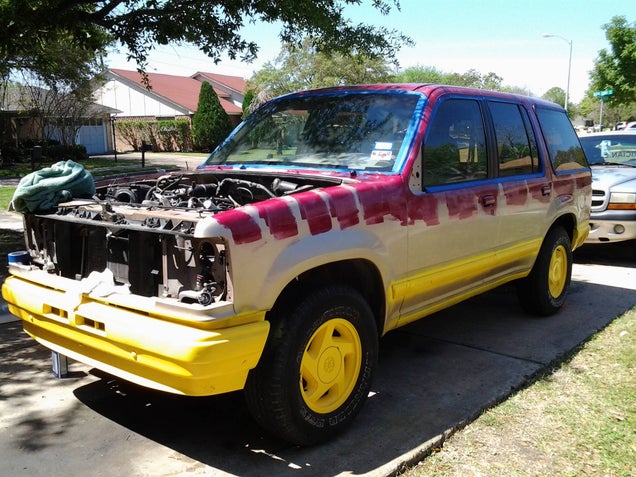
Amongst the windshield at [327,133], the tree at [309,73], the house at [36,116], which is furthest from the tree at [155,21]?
the tree at [309,73]

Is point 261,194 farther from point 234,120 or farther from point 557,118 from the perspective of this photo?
point 234,120

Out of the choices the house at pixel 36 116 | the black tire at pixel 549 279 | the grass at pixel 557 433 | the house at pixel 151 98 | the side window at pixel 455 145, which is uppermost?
the house at pixel 151 98

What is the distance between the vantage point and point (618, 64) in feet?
98.9

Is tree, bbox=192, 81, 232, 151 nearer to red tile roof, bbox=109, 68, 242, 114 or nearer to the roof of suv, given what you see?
red tile roof, bbox=109, 68, 242, 114

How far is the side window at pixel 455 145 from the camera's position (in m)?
4.02

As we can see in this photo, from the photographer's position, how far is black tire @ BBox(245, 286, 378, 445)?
302 cm

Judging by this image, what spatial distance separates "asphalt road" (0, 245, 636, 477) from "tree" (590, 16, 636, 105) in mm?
28325

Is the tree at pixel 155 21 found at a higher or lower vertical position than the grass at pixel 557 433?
higher

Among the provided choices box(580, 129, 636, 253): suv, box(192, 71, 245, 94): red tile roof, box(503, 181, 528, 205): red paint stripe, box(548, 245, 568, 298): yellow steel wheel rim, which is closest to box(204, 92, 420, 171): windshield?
box(503, 181, 528, 205): red paint stripe

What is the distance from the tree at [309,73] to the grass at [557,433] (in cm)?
3468

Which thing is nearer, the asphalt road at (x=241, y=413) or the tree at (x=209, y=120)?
the asphalt road at (x=241, y=413)

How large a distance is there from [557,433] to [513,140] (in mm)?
2397

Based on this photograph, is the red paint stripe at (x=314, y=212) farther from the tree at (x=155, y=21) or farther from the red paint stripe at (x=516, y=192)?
the tree at (x=155, y=21)

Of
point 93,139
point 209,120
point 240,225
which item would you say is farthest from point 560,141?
point 93,139
